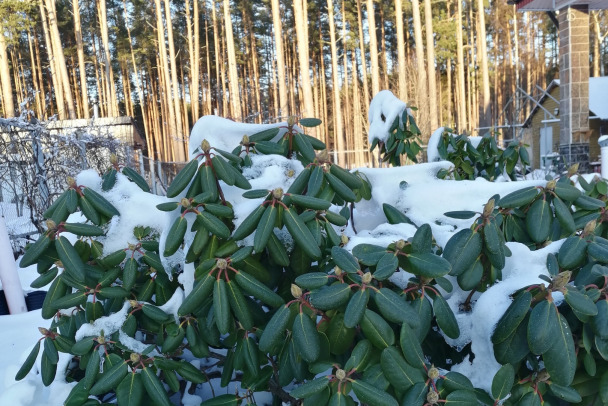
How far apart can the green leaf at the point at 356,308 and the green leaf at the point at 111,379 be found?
62cm

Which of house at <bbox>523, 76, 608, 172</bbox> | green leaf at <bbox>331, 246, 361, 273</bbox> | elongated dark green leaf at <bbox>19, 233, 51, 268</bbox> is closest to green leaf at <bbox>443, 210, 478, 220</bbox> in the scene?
green leaf at <bbox>331, 246, 361, 273</bbox>

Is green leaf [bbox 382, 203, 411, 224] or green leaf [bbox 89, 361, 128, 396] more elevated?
green leaf [bbox 382, 203, 411, 224]

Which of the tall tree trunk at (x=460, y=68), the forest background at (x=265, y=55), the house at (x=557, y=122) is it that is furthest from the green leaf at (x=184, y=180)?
the tall tree trunk at (x=460, y=68)

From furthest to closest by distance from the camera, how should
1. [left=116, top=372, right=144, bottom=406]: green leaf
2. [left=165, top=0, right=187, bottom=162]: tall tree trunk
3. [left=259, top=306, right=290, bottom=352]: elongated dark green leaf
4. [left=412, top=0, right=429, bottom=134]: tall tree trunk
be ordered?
[left=165, top=0, right=187, bottom=162]: tall tree trunk, [left=412, top=0, right=429, bottom=134]: tall tree trunk, [left=116, top=372, right=144, bottom=406]: green leaf, [left=259, top=306, right=290, bottom=352]: elongated dark green leaf

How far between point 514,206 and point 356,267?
0.52 m

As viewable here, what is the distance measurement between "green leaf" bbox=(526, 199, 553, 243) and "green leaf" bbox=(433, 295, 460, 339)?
36cm

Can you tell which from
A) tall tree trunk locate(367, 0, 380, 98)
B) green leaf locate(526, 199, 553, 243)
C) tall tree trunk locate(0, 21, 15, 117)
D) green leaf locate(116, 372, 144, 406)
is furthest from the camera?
tall tree trunk locate(367, 0, 380, 98)

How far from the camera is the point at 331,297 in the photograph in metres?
0.91

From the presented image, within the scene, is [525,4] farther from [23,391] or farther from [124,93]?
[124,93]

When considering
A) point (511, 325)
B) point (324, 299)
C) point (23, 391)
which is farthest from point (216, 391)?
point (511, 325)

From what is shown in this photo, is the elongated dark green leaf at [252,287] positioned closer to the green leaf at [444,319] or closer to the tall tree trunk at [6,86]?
the green leaf at [444,319]

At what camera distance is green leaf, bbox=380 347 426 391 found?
0.92m

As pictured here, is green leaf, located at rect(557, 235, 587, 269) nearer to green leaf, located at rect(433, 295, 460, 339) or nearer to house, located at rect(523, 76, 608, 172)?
green leaf, located at rect(433, 295, 460, 339)

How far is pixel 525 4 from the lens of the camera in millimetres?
9695
